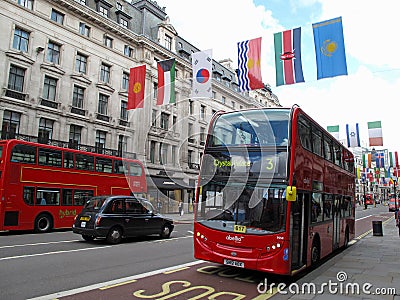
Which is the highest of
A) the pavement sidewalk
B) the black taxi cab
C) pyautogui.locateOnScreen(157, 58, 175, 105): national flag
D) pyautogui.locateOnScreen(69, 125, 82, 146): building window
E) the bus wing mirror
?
pyautogui.locateOnScreen(157, 58, 175, 105): national flag

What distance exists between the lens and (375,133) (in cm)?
2403

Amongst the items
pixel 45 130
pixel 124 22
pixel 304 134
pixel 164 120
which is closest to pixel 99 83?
pixel 45 130

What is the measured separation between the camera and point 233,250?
7.22 meters

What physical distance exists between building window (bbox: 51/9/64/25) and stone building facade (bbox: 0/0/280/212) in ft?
0.27

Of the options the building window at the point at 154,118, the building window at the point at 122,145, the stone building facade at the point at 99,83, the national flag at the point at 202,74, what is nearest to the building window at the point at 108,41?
the stone building facade at the point at 99,83

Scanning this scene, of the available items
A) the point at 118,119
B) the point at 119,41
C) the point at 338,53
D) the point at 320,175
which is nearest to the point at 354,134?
the point at 338,53

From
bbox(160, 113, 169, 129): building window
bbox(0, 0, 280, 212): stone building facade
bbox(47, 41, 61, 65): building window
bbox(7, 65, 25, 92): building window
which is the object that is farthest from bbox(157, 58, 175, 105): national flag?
bbox(160, 113, 169, 129): building window

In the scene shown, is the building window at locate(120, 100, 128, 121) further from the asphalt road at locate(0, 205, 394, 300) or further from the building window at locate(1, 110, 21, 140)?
the asphalt road at locate(0, 205, 394, 300)

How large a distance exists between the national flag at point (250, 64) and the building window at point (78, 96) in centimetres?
1830

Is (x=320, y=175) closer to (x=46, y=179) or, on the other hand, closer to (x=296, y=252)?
(x=296, y=252)

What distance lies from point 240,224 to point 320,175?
3272 mm

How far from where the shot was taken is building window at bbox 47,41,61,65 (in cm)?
2756

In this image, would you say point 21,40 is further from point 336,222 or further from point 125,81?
point 336,222

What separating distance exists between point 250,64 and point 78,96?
1920 centimetres
